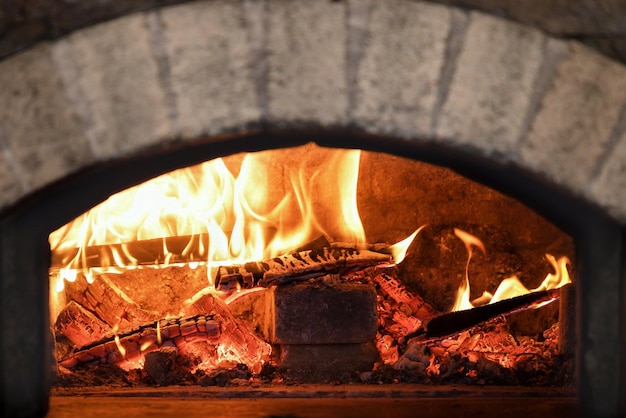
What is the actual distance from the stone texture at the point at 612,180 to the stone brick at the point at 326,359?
150 cm

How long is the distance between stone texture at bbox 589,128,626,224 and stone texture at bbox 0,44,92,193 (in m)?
1.58

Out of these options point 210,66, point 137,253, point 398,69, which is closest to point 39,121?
point 210,66

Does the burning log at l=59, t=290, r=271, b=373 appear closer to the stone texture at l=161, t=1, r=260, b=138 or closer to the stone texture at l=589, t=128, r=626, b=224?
the stone texture at l=161, t=1, r=260, b=138

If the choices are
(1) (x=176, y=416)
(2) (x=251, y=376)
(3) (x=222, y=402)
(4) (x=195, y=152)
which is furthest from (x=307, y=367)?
(4) (x=195, y=152)

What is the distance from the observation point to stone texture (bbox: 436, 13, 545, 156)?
2.76 metres

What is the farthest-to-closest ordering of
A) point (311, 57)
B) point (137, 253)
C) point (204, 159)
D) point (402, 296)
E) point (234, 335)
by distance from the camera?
point (402, 296), point (137, 253), point (234, 335), point (204, 159), point (311, 57)

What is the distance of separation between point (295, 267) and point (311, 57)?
1438 mm

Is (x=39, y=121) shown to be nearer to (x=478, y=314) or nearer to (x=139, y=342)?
(x=139, y=342)

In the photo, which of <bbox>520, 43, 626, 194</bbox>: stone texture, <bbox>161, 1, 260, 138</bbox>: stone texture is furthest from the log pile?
<bbox>520, 43, 626, 194</bbox>: stone texture

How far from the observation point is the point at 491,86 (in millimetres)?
2770

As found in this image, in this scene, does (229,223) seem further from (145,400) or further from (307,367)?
(145,400)

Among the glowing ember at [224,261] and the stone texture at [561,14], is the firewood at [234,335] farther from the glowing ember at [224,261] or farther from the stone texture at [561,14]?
the stone texture at [561,14]

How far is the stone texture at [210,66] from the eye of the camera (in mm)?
2752

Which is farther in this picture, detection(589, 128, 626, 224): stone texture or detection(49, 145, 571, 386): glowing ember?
detection(49, 145, 571, 386): glowing ember
